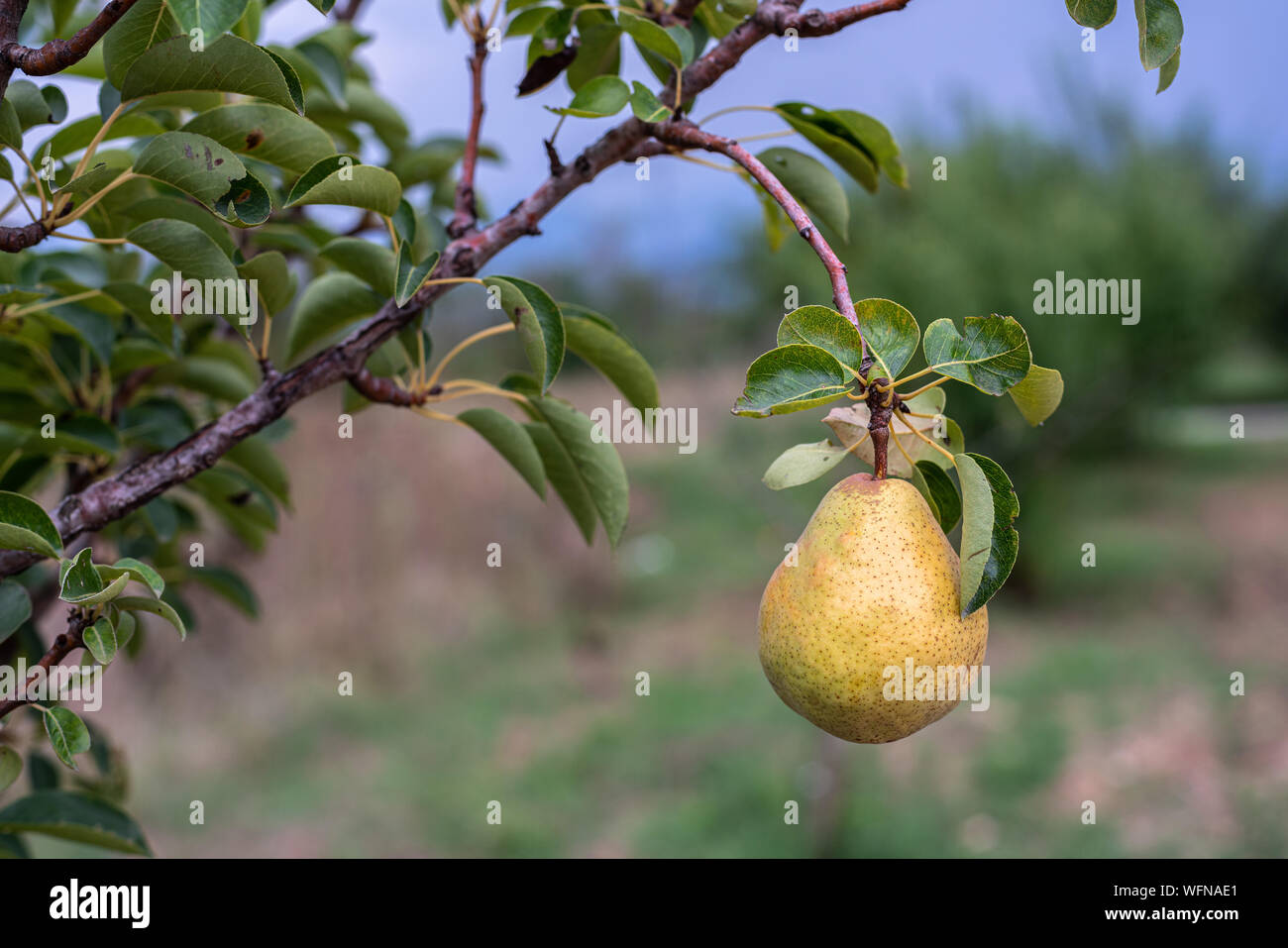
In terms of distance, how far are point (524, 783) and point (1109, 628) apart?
13.5ft

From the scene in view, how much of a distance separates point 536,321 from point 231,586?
87 cm

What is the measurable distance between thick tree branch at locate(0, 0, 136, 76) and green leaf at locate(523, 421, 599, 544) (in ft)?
1.67

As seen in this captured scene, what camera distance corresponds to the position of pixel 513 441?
3.44 ft

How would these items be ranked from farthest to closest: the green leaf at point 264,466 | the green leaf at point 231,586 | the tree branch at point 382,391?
the green leaf at point 231,586, the green leaf at point 264,466, the tree branch at point 382,391

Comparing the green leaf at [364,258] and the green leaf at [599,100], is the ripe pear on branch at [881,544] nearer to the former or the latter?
the green leaf at [599,100]

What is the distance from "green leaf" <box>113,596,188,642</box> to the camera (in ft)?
2.49

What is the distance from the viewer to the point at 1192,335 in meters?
8.33

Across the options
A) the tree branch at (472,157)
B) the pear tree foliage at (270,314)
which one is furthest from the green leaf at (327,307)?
the tree branch at (472,157)

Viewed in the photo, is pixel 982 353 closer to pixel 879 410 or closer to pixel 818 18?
pixel 879 410

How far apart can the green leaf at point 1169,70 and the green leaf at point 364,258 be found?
0.68 metres

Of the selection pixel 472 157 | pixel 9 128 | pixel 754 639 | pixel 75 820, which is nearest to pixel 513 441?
pixel 472 157

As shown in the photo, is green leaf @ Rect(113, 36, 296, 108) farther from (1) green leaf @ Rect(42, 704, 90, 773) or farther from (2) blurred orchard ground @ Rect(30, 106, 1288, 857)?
(2) blurred orchard ground @ Rect(30, 106, 1288, 857)

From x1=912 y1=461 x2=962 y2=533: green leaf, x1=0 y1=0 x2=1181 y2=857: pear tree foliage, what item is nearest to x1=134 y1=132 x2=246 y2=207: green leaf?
x1=0 y1=0 x2=1181 y2=857: pear tree foliage

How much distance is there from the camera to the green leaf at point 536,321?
2.79ft
